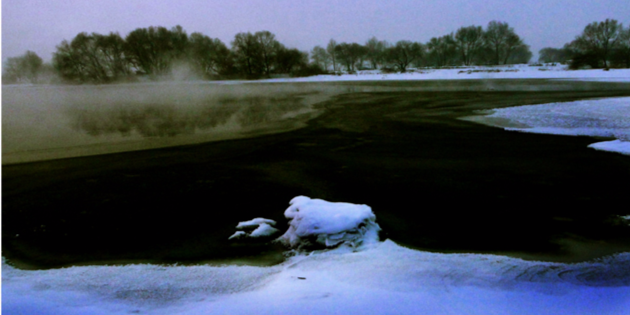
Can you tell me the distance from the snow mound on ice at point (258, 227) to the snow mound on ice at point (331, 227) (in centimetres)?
22

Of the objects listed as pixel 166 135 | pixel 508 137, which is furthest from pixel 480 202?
pixel 166 135

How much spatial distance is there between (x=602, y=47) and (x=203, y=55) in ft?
203

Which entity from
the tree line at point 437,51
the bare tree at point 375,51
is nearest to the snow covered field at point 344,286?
the tree line at point 437,51

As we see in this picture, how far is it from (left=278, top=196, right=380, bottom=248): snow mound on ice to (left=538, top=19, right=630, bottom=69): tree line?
51.6 m

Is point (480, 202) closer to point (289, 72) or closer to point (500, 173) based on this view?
point (500, 173)

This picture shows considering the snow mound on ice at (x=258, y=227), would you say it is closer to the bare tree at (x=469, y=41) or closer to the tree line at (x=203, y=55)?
the tree line at (x=203, y=55)

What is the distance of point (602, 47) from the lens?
4978cm

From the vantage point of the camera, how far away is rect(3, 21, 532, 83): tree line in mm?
58969

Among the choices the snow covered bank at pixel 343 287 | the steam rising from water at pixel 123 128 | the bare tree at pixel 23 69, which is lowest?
the snow covered bank at pixel 343 287

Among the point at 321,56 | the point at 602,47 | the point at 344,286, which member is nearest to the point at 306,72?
the point at 321,56

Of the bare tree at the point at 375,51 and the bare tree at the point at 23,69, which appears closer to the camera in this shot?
the bare tree at the point at 23,69

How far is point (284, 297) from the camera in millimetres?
3020

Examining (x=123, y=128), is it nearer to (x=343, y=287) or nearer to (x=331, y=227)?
(x=331, y=227)

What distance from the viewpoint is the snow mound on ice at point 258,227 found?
440cm
